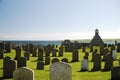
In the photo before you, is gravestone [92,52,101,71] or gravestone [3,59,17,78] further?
gravestone [92,52,101,71]

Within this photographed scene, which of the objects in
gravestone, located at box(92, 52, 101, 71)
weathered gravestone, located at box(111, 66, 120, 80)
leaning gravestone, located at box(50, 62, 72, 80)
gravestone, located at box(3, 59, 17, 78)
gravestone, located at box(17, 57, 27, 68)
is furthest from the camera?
gravestone, located at box(92, 52, 101, 71)

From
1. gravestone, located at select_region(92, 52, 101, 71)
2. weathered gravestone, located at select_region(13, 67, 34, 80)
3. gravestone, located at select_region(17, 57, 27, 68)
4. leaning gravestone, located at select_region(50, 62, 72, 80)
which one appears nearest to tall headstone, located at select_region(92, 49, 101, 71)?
gravestone, located at select_region(92, 52, 101, 71)

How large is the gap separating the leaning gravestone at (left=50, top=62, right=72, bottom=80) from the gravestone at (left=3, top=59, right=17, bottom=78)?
578cm

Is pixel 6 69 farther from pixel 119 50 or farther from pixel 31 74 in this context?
pixel 119 50

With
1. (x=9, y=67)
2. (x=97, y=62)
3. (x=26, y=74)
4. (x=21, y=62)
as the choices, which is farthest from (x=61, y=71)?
(x=97, y=62)

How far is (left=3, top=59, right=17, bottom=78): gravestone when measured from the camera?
17.9 metres

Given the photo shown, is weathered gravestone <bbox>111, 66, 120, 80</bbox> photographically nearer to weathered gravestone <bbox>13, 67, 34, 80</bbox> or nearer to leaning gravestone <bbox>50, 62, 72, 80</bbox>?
leaning gravestone <bbox>50, 62, 72, 80</bbox>

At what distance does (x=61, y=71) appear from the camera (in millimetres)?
12469

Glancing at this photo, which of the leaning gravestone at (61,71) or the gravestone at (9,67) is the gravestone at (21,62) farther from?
the leaning gravestone at (61,71)

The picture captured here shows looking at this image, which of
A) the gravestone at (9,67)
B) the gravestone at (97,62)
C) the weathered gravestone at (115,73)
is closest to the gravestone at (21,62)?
the gravestone at (9,67)

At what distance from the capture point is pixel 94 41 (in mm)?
61531

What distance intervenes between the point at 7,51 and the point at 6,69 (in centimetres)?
2606

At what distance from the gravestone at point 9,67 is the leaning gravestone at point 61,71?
5784mm

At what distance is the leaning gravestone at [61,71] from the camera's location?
40.7 feet
